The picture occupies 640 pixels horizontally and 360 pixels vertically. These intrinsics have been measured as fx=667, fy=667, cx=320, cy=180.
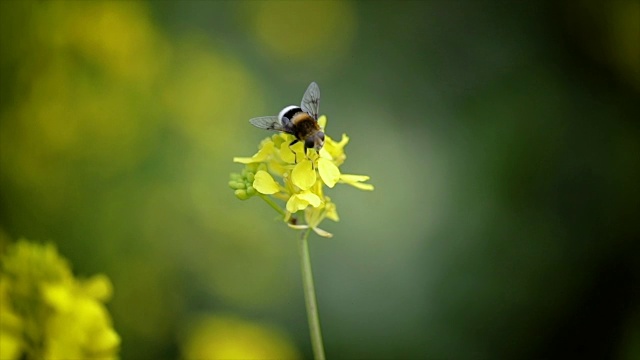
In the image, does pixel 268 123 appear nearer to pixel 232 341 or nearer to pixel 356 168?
pixel 232 341

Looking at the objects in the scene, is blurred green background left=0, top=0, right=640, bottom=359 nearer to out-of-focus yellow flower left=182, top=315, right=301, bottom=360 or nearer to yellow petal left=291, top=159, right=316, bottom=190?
out-of-focus yellow flower left=182, top=315, right=301, bottom=360

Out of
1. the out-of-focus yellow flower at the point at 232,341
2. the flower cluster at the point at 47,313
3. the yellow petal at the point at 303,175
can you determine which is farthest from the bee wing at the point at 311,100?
the out-of-focus yellow flower at the point at 232,341

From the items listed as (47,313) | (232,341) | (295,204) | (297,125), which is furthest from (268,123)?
(232,341)

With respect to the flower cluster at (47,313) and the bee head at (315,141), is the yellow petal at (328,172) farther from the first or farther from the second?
the flower cluster at (47,313)

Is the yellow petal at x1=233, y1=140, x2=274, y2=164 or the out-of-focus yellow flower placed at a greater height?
the yellow petal at x1=233, y1=140, x2=274, y2=164

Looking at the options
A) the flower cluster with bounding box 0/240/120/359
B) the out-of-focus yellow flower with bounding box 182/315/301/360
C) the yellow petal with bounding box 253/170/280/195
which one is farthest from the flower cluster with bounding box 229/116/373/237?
the out-of-focus yellow flower with bounding box 182/315/301/360

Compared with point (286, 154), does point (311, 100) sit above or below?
above

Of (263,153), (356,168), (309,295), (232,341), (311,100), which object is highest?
(356,168)
